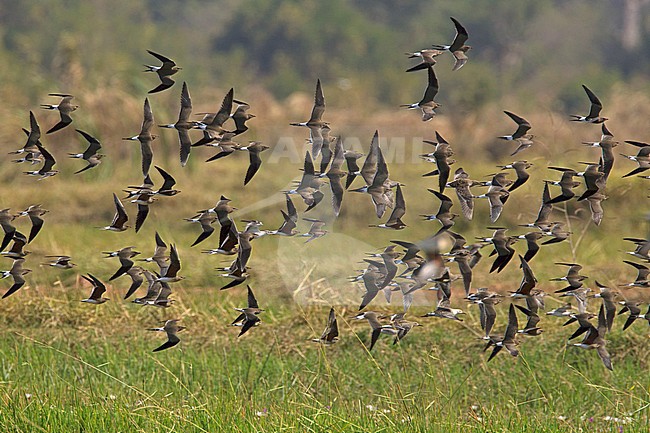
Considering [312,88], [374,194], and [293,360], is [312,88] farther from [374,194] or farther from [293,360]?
[374,194]

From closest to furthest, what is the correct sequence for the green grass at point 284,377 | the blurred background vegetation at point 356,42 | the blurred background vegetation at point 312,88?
the green grass at point 284,377 < the blurred background vegetation at point 312,88 < the blurred background vegetation at point 356,42

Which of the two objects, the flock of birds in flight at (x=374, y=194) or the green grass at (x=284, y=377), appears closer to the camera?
the flock of birds in flight at (x=374, y=194)

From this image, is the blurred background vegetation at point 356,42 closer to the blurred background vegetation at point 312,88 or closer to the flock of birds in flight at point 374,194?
the blurred background vegetation at point 312,88

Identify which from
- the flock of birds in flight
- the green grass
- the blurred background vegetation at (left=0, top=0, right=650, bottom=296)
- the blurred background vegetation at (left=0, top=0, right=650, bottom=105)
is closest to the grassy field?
the green grass

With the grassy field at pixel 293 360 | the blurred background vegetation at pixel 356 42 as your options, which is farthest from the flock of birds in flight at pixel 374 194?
the blurred background vegetation at pixel 356 42

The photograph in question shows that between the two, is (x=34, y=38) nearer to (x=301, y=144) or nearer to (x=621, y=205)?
(x=301, y=144)

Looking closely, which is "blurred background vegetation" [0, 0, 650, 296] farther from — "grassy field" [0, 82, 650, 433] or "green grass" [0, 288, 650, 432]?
"green grass" [0, 288, 650, 432]

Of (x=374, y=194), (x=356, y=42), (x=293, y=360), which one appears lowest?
(x=356, y=42)

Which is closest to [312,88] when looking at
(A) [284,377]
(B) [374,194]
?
(A) [284,377]

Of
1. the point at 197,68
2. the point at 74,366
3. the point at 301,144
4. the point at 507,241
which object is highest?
the point at 507,241

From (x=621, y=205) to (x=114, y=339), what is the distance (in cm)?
787

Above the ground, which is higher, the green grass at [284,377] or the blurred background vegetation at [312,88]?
the green grass at [284,377]

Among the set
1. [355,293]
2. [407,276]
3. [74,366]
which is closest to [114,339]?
[74,366]

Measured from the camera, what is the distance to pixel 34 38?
107 ft
